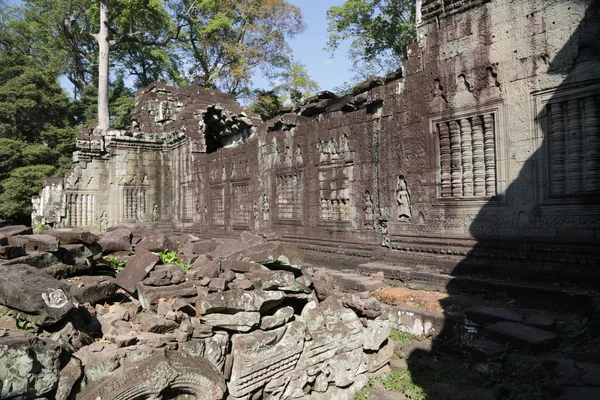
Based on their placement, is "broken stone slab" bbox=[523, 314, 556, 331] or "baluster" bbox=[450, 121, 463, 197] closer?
"broken stone slab" bbox=[523, 314, 556, 331]

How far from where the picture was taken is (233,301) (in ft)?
14.4

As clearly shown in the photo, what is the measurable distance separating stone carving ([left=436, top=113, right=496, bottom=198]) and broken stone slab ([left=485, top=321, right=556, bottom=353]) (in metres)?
2.21

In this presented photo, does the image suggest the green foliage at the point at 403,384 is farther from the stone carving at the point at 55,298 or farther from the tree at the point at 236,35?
the tree at the point at 236,35

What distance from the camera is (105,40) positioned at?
810 inches

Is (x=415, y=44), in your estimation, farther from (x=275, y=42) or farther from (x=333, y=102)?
(x=275, y=42)

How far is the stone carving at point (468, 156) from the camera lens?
600 centimetres

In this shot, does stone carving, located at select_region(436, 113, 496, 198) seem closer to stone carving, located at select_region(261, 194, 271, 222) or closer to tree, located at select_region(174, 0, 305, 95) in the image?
stone carving, located at select_region(261, 194, 271, 222)

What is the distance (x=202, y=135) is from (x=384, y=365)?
449 inches

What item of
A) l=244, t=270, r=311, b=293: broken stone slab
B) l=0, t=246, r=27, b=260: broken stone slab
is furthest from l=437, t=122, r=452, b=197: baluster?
l=0, t=246, r=27, b=260: broken stone slab

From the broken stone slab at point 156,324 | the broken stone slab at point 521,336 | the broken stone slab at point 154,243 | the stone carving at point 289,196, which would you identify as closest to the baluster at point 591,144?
the broken stone slab at point 521,336

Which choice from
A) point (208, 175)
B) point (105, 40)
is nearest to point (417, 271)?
point (208, 175)

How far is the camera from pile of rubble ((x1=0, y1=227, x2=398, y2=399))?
3.22m

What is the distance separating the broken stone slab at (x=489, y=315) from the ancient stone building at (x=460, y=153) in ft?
3.14

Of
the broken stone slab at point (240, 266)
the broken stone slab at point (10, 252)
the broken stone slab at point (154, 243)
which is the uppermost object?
the broken stone slab at point (10, 252)
